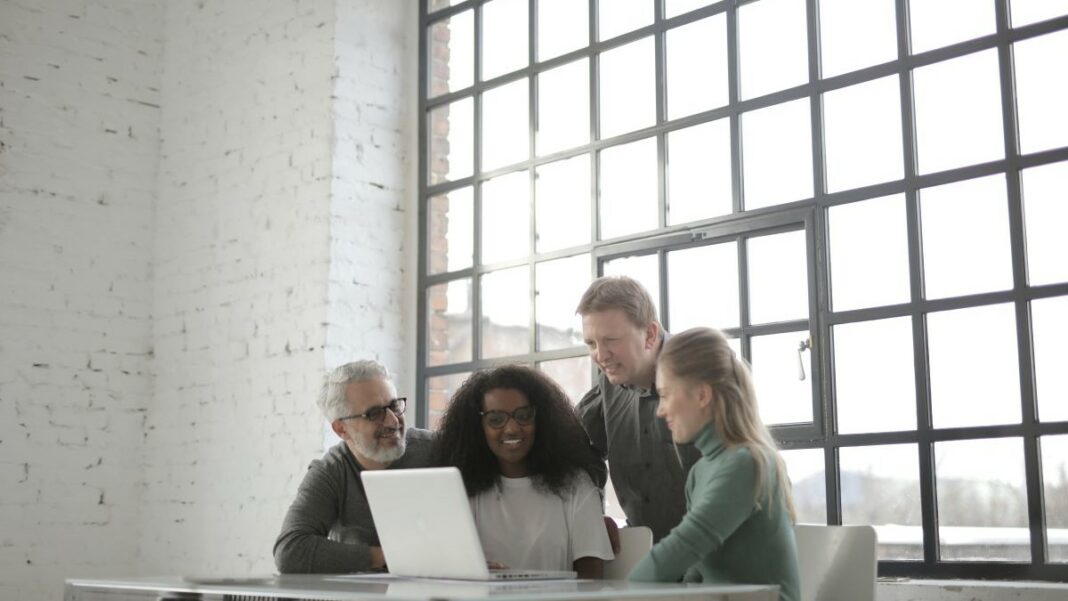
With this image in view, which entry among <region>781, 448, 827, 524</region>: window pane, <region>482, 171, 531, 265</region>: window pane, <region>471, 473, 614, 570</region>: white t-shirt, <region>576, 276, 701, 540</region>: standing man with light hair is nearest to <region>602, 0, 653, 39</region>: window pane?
<region>482, 171, 531, 265</region>: window pane

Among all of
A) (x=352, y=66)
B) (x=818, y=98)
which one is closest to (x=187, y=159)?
(x=352, y=66)

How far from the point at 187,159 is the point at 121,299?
0.74m

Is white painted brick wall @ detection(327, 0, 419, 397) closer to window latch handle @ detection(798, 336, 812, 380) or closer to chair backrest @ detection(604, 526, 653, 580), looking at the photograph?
window latch handle @ detection(798, 336, 812, 380)

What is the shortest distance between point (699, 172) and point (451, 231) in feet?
4.62

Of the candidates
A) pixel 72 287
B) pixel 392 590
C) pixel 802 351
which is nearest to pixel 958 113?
pixel 802 351

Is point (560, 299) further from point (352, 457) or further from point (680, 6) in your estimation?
point (352, 457)

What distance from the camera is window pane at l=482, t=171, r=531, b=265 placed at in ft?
16.7

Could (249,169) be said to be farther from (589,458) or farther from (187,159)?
(589,458)

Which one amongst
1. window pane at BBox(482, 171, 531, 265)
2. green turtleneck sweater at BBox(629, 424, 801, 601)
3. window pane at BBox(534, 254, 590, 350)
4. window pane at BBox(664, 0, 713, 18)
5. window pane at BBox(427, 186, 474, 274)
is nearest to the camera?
green turtleneck sweater at BBox(629, 424, 801, 601)

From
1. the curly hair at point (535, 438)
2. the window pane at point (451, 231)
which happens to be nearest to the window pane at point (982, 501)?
the curly hair at point (535, 438)

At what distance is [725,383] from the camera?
2.79 m

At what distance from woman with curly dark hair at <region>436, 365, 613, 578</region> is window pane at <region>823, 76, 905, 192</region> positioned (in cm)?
126

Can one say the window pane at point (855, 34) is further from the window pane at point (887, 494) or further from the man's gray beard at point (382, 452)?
the man's gray beard at point (382, 452)

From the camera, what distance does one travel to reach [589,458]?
3346 millimetres
